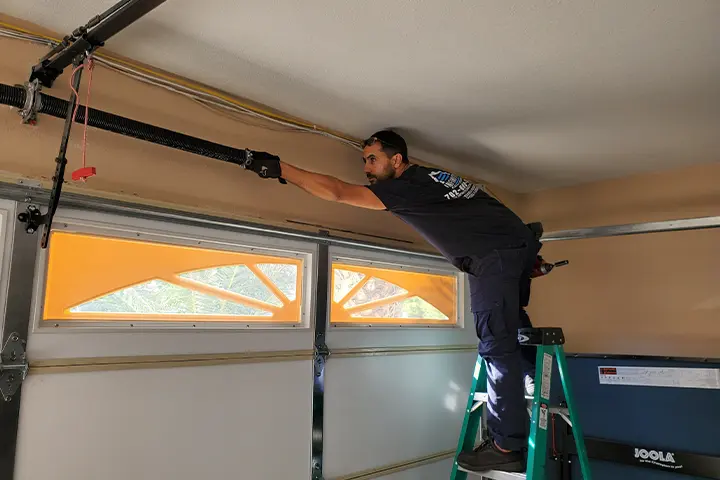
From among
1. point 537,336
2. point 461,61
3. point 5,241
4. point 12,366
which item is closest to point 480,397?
point 537,336

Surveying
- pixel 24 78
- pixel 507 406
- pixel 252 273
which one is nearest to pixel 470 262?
pixel 507 406

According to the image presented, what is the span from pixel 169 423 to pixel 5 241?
0.83m

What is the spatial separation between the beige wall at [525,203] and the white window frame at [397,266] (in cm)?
10

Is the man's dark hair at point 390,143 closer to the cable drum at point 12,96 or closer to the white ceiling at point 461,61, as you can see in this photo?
the white ceiling at point 461,61

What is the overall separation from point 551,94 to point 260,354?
5.47ft

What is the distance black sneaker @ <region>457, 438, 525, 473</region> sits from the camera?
2078 mm

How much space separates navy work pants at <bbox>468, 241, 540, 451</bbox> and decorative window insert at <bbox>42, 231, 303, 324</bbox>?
852mm

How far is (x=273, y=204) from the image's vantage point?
2.29m

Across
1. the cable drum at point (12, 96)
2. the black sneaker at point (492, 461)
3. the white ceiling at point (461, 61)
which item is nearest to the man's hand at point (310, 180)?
the white ceiling at point (461, 61)

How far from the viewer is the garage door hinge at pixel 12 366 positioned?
1525 millimetres

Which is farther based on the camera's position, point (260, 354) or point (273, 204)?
point (273, 204)

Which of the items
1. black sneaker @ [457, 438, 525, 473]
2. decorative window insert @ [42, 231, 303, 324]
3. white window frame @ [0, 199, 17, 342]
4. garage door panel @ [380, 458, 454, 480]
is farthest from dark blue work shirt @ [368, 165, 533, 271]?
white window frame @ [0, 199, 17, 342]

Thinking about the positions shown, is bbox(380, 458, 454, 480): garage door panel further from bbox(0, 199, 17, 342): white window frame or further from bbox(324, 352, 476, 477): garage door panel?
bbox(0, 199, 17, 342): white window frame

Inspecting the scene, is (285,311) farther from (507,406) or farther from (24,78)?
(24,78)
